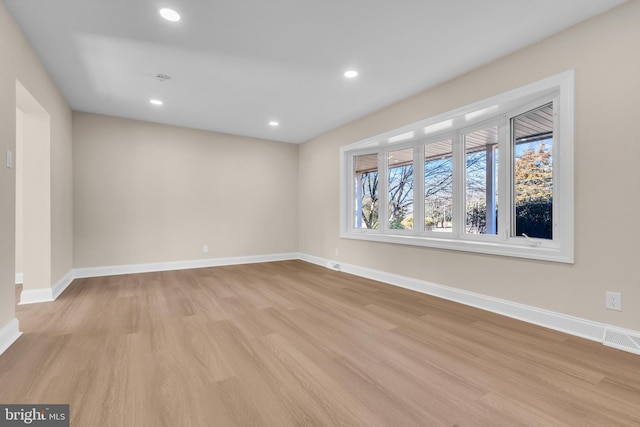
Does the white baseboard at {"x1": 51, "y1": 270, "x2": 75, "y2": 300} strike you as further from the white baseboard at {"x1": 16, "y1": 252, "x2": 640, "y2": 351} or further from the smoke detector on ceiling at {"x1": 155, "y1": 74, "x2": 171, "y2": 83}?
the smoke detector on ceiling at {"x1": 155, "y1": 74, "x2": 171, "y2": 83}

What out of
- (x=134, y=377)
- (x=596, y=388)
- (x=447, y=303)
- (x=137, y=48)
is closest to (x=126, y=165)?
(x=137, y=48)

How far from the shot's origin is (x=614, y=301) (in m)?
2.24

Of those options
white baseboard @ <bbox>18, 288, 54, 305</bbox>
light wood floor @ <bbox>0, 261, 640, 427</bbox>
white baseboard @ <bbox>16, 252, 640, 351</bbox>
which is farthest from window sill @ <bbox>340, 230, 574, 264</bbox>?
white baseboard @ <bbox>18, 288, 54, 305</bbox>

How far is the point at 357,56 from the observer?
291 centimetres

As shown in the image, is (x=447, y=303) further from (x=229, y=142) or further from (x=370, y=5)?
(x=229, y=142)

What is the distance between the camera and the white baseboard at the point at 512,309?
235 centimetres

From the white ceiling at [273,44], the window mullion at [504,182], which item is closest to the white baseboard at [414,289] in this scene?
the window mullion at [504,182]

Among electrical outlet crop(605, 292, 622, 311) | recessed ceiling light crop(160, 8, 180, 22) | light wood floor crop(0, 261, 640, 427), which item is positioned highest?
recessed ceiling light crop(160, 8, 180, 22)

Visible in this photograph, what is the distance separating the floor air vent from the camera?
2110 mm

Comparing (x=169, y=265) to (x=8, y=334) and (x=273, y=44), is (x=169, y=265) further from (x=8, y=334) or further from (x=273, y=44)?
(x=273, y=44)

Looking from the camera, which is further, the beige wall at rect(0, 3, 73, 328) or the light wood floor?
the beige wall at rect(0, 3, 73, 328)

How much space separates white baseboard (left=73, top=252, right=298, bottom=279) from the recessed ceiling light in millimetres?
4005

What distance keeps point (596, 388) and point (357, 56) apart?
3.14 metres

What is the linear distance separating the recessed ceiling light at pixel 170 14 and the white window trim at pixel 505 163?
114 inches
